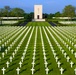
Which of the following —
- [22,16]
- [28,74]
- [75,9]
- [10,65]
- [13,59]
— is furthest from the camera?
[22,16]

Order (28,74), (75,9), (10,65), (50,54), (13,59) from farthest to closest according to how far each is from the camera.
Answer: (75,9), (50,54), (13,59), (10,65), (28,74)

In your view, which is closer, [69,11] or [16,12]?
[69,11]

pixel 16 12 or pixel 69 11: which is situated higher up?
pixel 69 11

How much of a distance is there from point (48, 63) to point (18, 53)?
12.0 feet

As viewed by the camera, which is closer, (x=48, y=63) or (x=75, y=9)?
(x=48, y=63)

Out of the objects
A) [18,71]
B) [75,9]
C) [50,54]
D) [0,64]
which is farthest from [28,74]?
[75,9]

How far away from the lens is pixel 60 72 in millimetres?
13172

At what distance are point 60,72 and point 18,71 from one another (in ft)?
6.96

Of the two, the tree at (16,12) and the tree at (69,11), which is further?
the tree at (16,12)

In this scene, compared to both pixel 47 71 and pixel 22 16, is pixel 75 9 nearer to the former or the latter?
pixel 22 16

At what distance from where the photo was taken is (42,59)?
16234 millimetres

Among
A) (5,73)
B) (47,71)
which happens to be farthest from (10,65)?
(47,71)

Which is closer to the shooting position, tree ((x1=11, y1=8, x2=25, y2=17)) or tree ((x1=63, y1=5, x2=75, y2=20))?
tree ((x1=63, y1=5, x2=75, y2=20))

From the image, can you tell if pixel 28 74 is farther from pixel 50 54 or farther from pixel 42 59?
pixel 50 54
